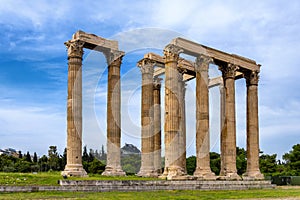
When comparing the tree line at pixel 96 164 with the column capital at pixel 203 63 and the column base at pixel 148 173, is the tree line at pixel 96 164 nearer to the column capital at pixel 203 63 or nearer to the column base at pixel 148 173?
the column base at pixel 148 173

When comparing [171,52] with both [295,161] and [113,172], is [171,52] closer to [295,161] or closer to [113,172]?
[113,172]

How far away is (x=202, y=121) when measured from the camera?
181ft

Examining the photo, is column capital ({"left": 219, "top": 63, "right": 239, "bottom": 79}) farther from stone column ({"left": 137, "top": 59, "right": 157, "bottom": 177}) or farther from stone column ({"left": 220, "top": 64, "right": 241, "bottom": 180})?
stone column ({"left": 137, "top": 59, "right": 157, "bottom": 177})

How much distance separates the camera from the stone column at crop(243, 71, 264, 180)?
61.9m

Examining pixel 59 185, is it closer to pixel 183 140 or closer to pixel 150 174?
pixel 150 174

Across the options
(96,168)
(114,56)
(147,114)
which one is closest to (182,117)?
(147,114)

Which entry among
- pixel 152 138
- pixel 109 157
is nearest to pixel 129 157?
pixel 152 138

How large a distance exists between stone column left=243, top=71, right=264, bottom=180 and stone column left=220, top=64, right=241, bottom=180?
4.52 meters

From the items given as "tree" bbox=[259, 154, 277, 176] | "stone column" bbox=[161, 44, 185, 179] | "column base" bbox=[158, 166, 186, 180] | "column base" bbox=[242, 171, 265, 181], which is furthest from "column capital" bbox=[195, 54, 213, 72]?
"tree" bbox=[259, 154, 277, 176]

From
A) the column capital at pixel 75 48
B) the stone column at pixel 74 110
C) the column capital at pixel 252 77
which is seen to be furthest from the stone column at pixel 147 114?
the column capital at pixel 252 77

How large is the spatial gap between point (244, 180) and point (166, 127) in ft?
45.1

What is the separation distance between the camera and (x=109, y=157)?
171ft

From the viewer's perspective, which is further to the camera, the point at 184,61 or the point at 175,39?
the point at 184,61

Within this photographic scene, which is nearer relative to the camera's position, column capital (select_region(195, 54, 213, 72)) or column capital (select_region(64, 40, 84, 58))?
column capital (select_region(64, 40, 84, 58))
